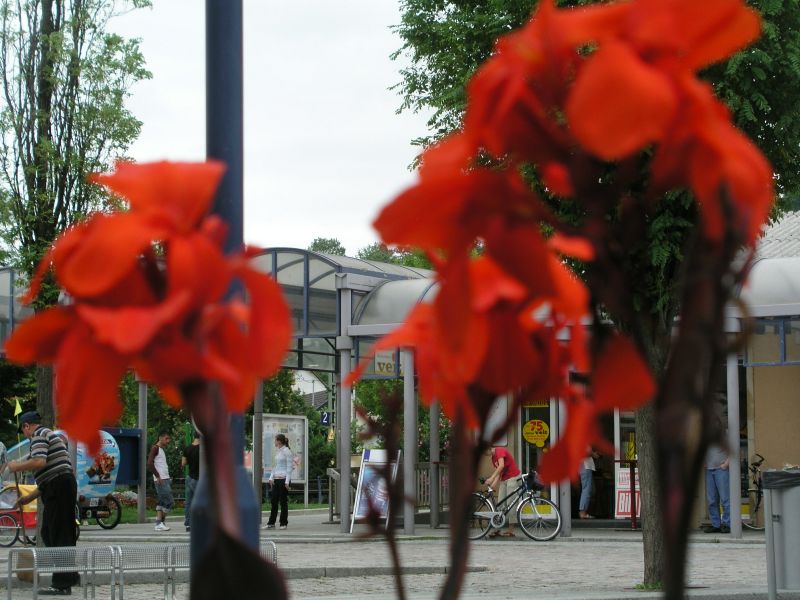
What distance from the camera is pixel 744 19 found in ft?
2.35

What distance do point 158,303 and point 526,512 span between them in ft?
65.8

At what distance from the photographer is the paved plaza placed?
37.2 ft

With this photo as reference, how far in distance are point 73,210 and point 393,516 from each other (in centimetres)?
2078

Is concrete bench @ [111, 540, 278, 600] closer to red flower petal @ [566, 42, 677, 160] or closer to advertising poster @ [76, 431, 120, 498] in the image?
red flower petal @ [566, 42, 677, 160]

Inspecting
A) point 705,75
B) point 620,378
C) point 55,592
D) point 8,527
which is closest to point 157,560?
point 55,592

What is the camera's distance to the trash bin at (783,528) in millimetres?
9258

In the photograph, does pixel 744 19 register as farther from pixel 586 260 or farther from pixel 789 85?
pixel 789 85

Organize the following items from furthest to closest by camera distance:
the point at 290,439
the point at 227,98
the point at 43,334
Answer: the point at 290,439 → the point at 227,98 → the point at 43,334

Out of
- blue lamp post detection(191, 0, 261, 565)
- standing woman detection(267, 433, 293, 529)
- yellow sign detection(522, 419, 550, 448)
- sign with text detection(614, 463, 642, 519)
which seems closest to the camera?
blue lamp post detection(191, 0, 261, 565)

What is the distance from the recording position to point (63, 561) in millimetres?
10453

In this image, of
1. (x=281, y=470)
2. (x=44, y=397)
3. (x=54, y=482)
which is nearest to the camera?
(x=54, y=482)

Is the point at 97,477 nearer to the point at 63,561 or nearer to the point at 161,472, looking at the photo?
the point at 161,472

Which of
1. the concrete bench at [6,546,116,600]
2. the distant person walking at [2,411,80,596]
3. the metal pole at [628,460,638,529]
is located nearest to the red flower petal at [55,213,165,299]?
the concrete bench at [6,546,116,600]

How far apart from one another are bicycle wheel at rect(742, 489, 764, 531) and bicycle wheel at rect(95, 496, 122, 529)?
11767mm
